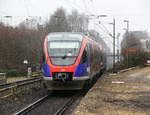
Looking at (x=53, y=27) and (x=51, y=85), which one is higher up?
(x=53, y=27)

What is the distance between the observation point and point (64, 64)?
46.9ft

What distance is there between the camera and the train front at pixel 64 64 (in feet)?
46.5

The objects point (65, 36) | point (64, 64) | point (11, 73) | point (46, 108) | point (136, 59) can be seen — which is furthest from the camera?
point (136, 59)

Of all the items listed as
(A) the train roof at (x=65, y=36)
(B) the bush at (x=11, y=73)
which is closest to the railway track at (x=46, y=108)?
(A) the train roof at (x=65, y=36)

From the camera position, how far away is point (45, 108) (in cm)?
1159

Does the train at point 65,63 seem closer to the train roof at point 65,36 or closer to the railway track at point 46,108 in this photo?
the train roof at point 65,36

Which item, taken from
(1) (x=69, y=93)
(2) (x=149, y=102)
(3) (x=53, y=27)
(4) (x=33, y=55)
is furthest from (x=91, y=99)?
(3) (x=53, y=27)

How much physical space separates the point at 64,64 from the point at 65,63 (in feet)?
0.25

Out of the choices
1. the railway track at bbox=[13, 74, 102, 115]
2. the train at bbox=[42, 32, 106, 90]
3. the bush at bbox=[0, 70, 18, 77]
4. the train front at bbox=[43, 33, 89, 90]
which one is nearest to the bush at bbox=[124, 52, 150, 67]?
the bush at bbox=[0, 70, 18, 77]

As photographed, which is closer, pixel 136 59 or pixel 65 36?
pixel 65 36

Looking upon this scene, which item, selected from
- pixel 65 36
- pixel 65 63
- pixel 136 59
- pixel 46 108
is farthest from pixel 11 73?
pixel 46 108

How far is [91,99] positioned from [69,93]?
4691 millimetres

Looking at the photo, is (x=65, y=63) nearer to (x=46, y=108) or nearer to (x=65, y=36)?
(x=65, y=36)

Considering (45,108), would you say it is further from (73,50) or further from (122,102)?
(73,50)
